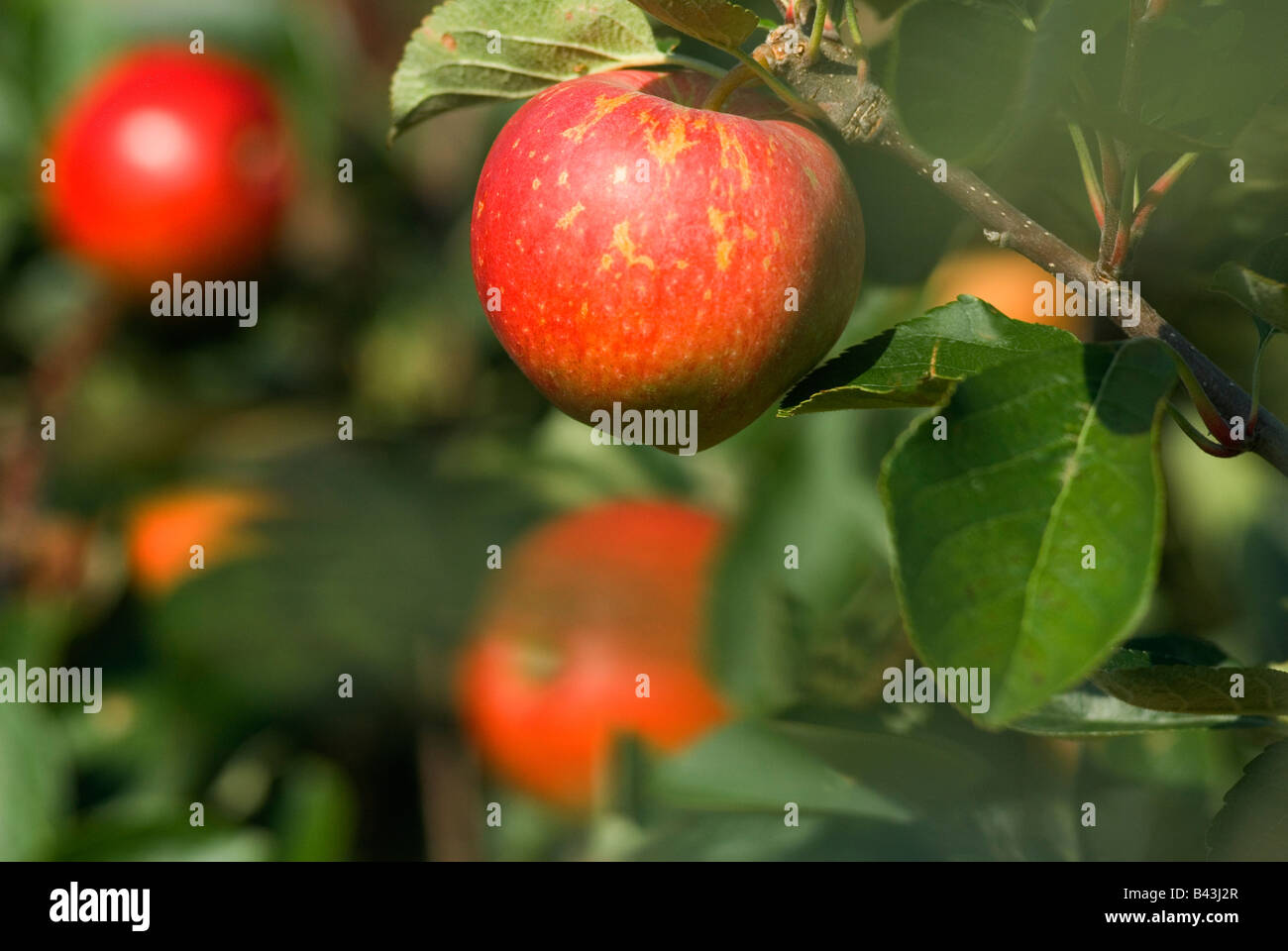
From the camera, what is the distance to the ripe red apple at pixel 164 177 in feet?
5.06

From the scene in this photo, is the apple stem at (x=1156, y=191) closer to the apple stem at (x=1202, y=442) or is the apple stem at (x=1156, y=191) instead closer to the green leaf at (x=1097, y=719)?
the apple stem at (x=1202, y=442)

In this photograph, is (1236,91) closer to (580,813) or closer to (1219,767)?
(1219,767)

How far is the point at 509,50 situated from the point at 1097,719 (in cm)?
45

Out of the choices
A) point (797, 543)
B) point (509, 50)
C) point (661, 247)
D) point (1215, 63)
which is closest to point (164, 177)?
point (797, 543)

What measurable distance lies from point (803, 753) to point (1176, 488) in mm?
592

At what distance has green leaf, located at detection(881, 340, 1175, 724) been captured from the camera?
0.42m

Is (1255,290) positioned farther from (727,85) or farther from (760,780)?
(760,780)

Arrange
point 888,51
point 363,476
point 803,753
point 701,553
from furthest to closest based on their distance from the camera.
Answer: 1. point 363,476
2. point 701,553
3. point 803,753
4. point 888,51

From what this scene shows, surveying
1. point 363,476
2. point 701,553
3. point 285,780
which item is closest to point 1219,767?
point 701,553

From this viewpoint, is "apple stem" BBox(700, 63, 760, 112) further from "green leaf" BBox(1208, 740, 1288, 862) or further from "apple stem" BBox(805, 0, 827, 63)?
"green leaf" BBox(1208, 740, 1288, 862)

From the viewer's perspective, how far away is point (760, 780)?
0.87 meters

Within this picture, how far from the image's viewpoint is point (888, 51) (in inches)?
17.8

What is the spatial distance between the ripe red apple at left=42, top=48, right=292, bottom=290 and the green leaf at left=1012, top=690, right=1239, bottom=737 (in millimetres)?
1243

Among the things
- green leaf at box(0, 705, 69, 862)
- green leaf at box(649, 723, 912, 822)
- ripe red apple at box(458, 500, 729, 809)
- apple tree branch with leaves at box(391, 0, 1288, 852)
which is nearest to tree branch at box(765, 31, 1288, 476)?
apple tree branch with leaves at box(391, 0, 1288, 852)
